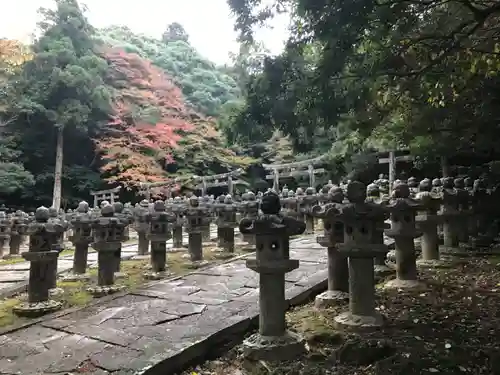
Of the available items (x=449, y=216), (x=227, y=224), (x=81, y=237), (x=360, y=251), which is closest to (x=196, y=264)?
(x=227, y=224)

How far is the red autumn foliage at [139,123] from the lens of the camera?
20952 millimetres

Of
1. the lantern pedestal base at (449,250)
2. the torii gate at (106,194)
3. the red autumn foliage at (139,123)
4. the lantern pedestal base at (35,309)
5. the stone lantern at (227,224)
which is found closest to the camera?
the lantern pedestal base at (35,309)

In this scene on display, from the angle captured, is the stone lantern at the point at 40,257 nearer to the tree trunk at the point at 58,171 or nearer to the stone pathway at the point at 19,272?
the stone pathway at the point at 19,272

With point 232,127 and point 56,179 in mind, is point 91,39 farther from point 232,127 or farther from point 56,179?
point 232,127

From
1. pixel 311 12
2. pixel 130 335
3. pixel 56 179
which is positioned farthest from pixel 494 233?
pixel 56 179

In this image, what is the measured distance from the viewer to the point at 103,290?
19.2 feet

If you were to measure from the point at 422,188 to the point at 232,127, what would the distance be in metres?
3.96

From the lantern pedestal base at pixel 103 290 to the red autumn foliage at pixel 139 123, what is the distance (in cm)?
1500

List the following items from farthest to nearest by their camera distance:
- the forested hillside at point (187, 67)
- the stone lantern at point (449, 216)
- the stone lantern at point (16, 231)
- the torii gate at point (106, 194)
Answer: the forested hillside at point (187, 67) → the torii gate at point (106, 194) → the stone lantern at point (16, 231) → the stone lantern at point (449, 216)

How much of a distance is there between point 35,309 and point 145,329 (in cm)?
179

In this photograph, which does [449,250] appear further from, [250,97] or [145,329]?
[145,329]

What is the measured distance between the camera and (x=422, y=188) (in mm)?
7094

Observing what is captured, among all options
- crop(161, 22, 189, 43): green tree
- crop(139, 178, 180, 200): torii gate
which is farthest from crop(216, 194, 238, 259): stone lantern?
crop(161, 22, 189, 43): green tree

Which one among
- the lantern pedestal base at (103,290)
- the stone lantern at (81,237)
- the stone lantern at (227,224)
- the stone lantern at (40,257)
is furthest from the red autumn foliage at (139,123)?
the stone lantern at (40,257)
